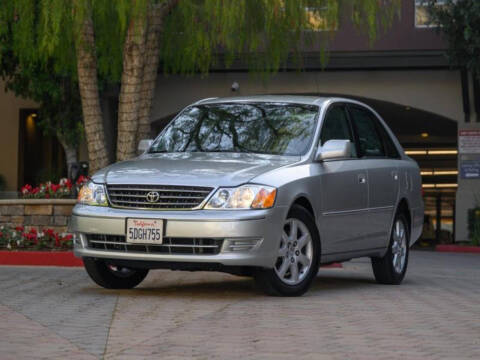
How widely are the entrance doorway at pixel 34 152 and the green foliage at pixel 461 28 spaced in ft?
30.5

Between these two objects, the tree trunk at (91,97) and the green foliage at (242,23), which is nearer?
the green foliage at (242,23)

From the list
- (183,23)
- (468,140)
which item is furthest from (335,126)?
(468,140)

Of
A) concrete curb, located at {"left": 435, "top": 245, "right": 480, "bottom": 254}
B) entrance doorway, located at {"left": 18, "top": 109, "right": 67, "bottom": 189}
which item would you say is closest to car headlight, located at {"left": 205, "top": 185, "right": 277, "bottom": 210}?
concrete curb, located at {"left": 435, "top": 245, "right": 480, "bottom": 254}

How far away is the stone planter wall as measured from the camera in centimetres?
1556

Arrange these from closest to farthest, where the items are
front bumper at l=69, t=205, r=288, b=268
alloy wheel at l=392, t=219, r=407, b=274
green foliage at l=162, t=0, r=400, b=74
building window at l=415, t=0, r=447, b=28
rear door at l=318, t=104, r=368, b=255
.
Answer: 1. front bumper at l=69, t=205, r=288, b=268
2. rear door at l=318, t=104, r=368, b=255
3. alloy wheel at l=392, t=219, r=407, b=274
4. green foliage at l=162, t=0, r=400, b=74
5. building window at l=415, t=0, r=447, b=28

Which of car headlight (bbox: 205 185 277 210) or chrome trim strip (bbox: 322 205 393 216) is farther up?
car headlight (bbox: 205 185 277 210)

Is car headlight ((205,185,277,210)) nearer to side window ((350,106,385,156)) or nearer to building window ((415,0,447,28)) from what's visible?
side window ((350,106,385,156))

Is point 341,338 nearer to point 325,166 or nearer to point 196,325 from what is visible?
point 196,325

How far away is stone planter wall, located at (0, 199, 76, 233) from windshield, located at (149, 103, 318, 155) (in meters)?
4.64

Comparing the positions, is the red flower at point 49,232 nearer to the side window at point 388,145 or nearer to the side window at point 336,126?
the side window at point 388,145

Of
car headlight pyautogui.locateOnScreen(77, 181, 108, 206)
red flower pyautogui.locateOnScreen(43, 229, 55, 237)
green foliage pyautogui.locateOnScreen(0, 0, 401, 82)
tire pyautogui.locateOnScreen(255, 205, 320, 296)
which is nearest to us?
tire pyautogui.locateOnScreen(255, 205, 320, 296)

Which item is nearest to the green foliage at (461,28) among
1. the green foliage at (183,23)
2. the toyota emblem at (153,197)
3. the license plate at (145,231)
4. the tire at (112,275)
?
the green foliage at (183,23)

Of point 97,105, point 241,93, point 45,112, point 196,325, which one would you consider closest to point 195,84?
point 241,93

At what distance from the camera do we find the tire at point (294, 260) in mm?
9641
